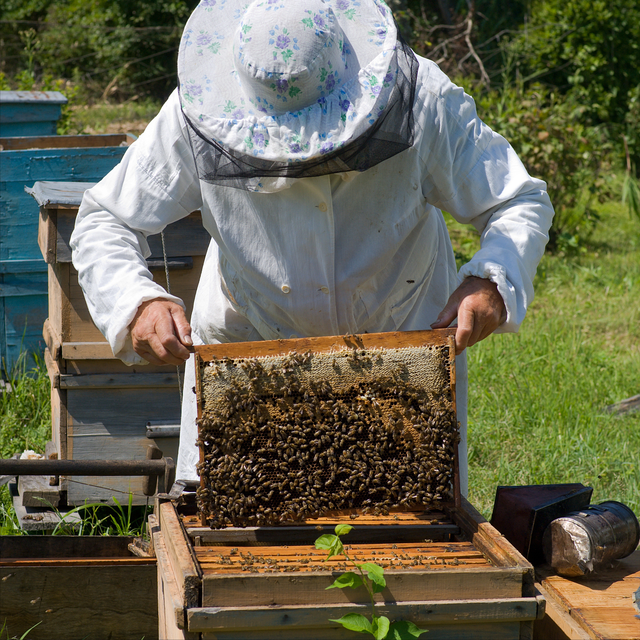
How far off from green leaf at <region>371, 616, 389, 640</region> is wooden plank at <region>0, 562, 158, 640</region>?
3.72 ft

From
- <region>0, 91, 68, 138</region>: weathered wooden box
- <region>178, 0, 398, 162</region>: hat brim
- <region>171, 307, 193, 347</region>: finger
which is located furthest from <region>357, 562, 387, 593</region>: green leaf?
<region>0, 91, 68, 138</region>: weathered wooden box

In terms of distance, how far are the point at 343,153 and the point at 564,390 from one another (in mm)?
3115

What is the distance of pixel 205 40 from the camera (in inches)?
74.8

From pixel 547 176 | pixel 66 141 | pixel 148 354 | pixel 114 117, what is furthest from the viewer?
pixel 114 117

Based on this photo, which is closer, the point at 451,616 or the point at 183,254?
the point at 451,616

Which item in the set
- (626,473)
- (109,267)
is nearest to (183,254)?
(109,267)

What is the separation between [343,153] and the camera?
175cm

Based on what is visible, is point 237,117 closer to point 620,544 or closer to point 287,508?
point 287,508

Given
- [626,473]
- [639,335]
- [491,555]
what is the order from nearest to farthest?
[491,555]
[626,473]
[639,335]

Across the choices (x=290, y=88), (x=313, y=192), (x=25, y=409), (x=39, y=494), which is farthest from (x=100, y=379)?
(x=290, y=88)

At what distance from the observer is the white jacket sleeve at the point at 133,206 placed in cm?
192

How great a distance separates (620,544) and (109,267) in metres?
1.46

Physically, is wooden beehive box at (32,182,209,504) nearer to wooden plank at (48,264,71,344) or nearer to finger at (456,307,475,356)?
wooden plank at (48,264,71,344)

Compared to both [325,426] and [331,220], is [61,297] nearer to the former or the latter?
[331,220]
